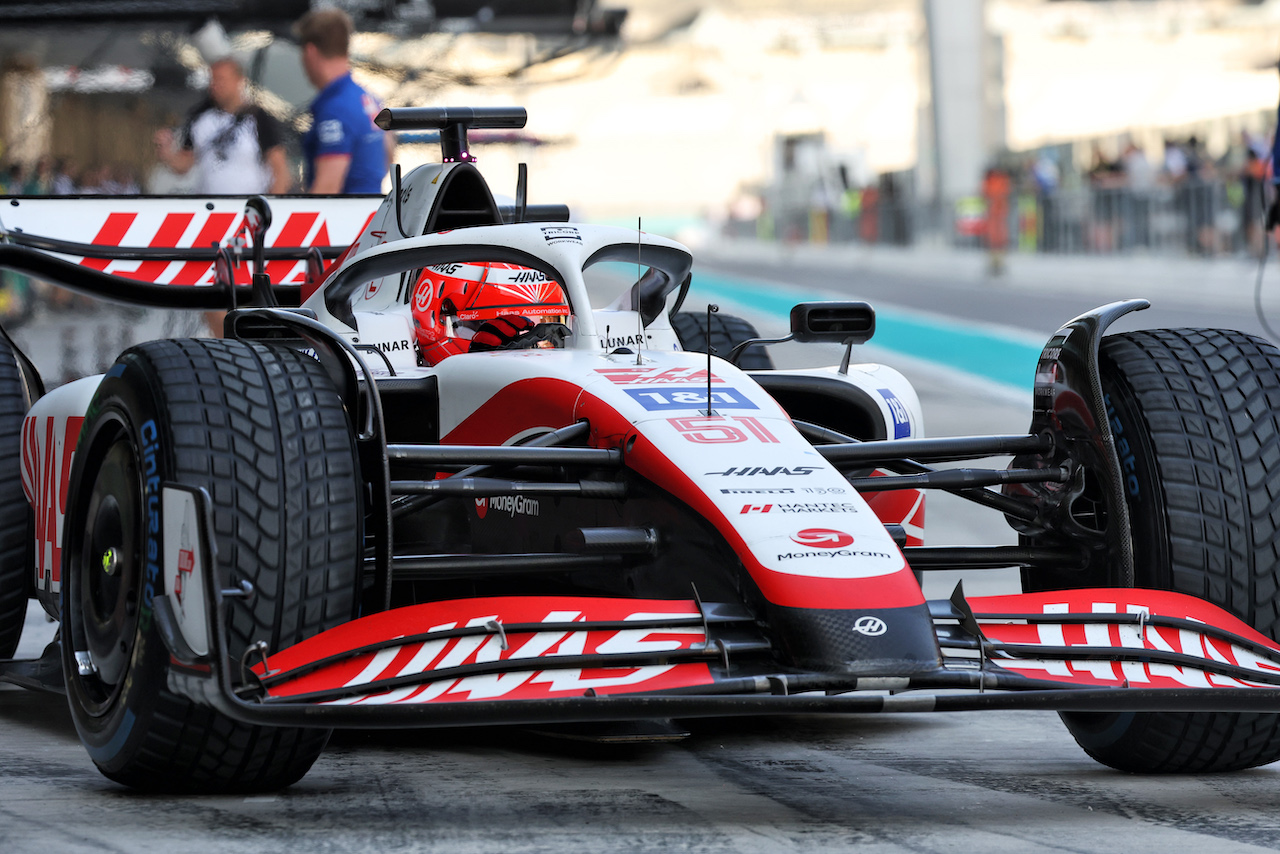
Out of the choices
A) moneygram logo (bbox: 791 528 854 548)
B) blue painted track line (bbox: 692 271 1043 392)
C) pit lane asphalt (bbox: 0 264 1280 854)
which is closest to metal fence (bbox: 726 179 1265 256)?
blue painted track line (bbox: 692 271 1043 392)

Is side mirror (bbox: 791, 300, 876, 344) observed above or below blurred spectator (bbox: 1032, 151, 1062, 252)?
below

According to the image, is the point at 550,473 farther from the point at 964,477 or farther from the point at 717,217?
the point at 717,217

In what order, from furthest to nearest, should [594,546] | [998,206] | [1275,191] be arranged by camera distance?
1. [998,206]
2. [1275,191]
3. [594,546]

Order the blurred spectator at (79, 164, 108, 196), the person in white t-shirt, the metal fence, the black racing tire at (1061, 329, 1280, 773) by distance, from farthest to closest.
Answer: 1. the metal fence
2. the blurred spectator at (79, 164, 108, 196)
3. the person in white t-shirt
4. the black racing tire at (1061, 329, 1280, 773)

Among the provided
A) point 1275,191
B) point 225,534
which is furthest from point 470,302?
point 1275,191

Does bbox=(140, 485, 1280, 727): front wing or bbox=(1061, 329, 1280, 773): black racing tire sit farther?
bbox=(1061, 329, 1280, 773): black racing tire

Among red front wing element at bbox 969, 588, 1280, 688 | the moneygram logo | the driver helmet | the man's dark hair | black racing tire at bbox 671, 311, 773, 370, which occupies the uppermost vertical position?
the man's dark hair

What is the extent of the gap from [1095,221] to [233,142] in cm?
2011

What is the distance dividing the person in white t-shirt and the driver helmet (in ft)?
12.2

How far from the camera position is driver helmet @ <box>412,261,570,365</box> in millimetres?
5152

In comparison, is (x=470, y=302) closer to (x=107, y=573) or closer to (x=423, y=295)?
(x=423, y=295)

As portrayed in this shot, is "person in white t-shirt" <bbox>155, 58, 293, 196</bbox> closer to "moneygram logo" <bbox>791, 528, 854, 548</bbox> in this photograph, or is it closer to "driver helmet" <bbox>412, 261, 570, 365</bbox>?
"driver helmet" <bbox>412, 261, 570, 365</bbox>

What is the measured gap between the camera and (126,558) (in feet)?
11.9

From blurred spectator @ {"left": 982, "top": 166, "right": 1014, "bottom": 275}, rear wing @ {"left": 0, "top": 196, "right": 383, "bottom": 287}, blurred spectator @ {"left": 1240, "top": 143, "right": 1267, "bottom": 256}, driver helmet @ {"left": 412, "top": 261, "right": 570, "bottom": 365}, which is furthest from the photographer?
blurred spectator @ {"left": 982, "top": 166, "right": 1014, "bottom": 275}
